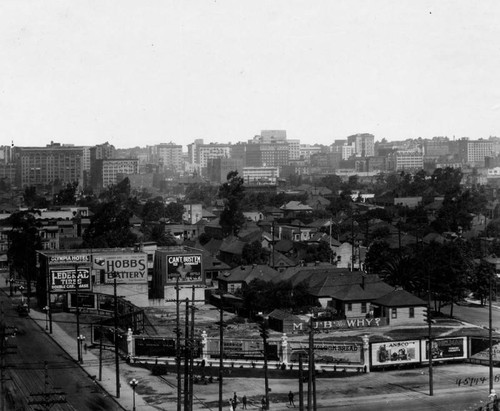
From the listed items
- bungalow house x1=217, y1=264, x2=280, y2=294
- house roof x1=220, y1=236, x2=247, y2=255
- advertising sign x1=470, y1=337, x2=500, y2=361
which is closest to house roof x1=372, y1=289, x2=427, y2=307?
advertising sign x1=470, y1=337, x2=500, y2=361

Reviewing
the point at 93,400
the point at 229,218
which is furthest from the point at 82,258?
the point at 229,218

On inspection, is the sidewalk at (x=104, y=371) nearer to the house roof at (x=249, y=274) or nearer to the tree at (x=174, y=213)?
the house roof at (x=249, y=274)

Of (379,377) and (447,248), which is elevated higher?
(447,248)

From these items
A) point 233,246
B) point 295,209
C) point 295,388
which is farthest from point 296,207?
point 295,388

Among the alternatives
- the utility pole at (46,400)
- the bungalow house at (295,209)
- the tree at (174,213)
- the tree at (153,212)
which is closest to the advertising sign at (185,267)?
the utility pole at (46,400)

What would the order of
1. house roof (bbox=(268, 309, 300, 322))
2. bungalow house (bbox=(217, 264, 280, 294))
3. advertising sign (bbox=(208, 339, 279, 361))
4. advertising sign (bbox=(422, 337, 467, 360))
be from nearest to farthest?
1. advertising sign (bbox=(422, 337, 467, 360))
2. advertising sign (bbox=(208, 339, 279, 361))
3. house roof (bbox=(268, 309, 300, 322))
4. bungalow house (bbox=(217, 264, 280, 294))

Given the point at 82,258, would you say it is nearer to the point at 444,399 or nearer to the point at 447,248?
the point at 447,248

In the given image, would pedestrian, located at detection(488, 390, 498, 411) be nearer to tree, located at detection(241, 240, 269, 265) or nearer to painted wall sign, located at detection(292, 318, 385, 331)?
painted wall sign, located at detection(292, 318, 385, 331)
